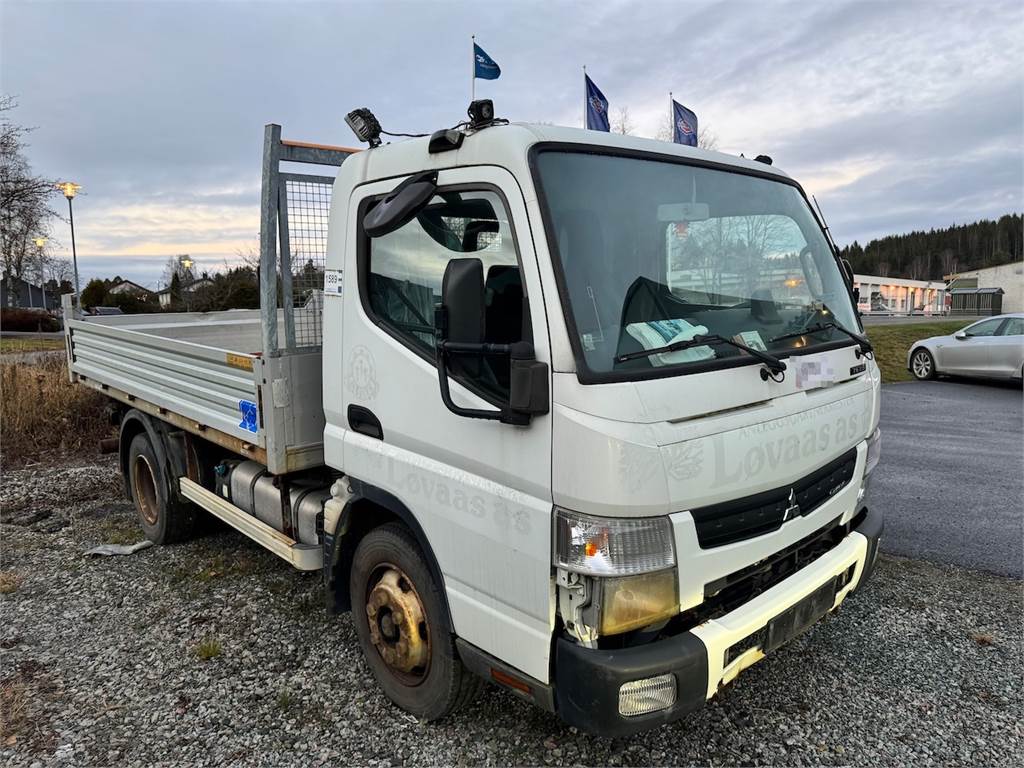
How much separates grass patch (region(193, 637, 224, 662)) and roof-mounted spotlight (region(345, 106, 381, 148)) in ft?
8.96

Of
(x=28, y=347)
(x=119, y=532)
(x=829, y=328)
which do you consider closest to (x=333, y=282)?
(x=829, y=328)

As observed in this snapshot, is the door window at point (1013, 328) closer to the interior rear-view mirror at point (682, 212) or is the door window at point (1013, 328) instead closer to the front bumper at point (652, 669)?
the interior rear-view mirror at point (682, 212)

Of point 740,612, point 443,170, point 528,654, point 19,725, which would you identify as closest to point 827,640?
point 740,612

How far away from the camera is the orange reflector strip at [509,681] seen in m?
2.38

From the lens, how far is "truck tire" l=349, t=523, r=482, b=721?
9.14 feet

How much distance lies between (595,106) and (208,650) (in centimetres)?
445

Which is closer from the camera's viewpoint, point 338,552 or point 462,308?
point 462,308

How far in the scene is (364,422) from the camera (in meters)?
3.00

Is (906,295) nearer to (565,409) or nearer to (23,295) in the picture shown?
(565,409)

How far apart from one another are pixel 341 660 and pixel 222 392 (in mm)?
1620

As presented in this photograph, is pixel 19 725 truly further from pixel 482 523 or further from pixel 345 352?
pixel 482 523

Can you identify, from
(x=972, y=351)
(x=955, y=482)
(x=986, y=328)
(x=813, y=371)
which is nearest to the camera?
(x=813, y=371)

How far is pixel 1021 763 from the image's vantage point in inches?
108

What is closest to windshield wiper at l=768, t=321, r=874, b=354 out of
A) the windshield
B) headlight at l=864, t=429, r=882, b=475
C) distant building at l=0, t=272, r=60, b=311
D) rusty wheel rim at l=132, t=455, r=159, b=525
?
the windshield
